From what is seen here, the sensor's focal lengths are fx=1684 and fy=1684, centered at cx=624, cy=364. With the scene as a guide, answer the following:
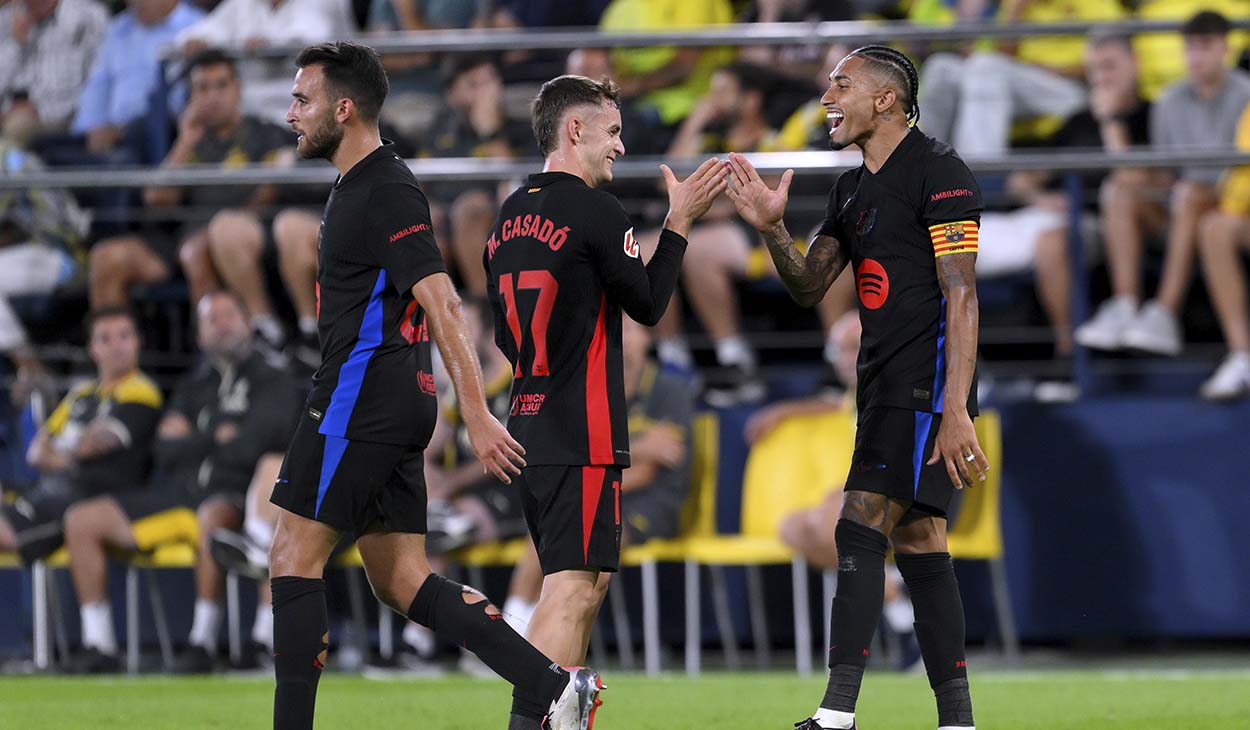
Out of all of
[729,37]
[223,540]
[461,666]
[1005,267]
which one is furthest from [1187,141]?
[223,540]

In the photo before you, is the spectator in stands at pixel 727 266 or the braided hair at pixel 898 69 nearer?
the braided hair at pixel 898 69

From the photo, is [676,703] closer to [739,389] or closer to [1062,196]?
[739,389]

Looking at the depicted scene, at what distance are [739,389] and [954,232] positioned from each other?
5.28 meters

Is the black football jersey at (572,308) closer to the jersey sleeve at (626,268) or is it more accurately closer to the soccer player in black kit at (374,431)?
the jersey sleeve at (626,268)

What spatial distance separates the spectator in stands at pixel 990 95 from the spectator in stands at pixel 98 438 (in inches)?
202

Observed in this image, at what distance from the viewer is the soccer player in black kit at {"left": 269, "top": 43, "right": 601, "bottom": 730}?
190 inches

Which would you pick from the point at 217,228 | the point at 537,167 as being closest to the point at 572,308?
the point at 537,167

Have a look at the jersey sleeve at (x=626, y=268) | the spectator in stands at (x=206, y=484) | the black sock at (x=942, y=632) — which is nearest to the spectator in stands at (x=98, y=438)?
the spectator in stands at (x=206, y=484)

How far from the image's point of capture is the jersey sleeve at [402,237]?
485 cm

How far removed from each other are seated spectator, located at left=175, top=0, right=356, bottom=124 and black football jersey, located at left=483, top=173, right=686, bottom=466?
6468mm

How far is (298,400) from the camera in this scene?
407 inches

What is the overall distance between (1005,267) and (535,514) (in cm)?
562

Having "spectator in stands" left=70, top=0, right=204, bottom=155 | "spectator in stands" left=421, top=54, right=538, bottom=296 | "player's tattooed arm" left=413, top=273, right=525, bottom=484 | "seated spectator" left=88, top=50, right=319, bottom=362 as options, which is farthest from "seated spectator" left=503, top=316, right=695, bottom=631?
"player's tattooed arm" left=413, top=273, right=525, bottom=484

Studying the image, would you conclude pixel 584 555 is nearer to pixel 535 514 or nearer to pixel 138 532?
pixel 535 514
